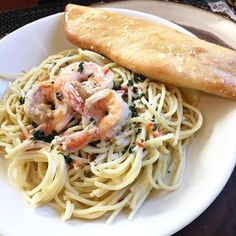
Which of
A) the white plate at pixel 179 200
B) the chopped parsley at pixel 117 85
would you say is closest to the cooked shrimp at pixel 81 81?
the chopped parsley at pixel 117 85

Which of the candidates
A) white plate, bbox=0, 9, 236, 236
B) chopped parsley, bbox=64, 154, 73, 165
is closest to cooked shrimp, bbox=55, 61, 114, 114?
chopped parsley, bbox=64, 154, 73, 165

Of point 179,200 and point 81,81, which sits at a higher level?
point 81,81

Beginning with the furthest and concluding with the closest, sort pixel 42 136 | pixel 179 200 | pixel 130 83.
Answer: pixel 130 83
pixel 42 136
pixel 179 200

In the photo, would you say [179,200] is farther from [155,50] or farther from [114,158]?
[155,50]

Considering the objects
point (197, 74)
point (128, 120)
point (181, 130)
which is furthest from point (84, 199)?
point (197, 74)

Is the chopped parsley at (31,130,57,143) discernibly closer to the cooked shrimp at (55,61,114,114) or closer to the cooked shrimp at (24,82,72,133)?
the cooked shrimp at (24,82,72,133)

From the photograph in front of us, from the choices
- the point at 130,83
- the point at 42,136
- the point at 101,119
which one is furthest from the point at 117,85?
the point at 42,136

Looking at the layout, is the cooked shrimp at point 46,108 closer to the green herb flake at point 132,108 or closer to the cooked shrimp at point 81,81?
the cooked shrimp at point 81,81
